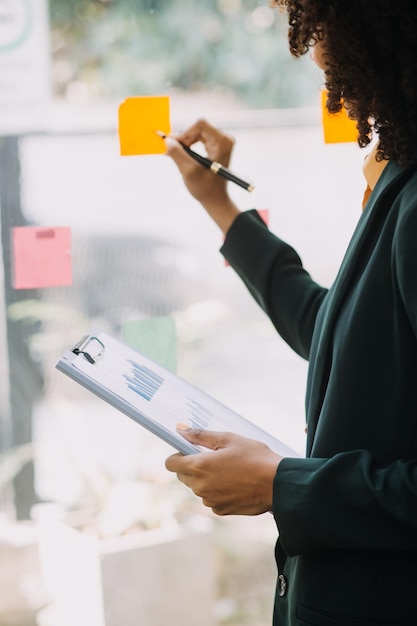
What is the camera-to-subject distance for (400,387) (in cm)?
75

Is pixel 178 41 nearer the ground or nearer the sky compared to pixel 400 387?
nearer the sky

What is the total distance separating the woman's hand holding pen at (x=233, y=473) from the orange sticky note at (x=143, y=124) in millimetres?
526

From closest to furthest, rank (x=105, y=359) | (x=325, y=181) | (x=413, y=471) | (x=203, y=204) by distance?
(x=413, y=471) < (x=105, y=359) < (x=203, y=204) < (x=325, y=181)

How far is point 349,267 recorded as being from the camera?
2.65 feet

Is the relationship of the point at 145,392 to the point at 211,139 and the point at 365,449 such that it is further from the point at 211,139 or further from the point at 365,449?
the point at 211,139

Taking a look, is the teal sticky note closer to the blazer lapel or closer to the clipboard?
the clipboard

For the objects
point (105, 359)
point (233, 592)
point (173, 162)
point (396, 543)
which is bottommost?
point (233, 592)

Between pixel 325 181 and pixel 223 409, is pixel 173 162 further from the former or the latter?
pixel 223 409

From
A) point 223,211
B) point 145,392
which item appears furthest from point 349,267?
point 223,211

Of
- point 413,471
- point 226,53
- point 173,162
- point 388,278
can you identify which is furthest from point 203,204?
point 413,471

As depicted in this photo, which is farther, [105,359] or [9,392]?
[9,392]

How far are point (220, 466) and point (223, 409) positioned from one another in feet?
0.69

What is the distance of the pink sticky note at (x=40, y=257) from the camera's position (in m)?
1.15

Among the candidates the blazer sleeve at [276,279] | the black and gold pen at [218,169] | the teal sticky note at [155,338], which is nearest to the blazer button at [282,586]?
the blazer sleeve at [276,279]
